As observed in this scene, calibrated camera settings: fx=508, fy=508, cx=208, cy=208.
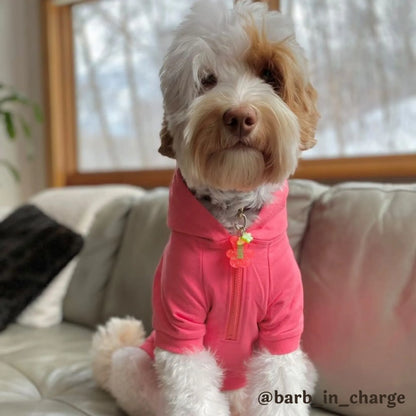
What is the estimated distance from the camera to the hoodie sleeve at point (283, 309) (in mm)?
1074

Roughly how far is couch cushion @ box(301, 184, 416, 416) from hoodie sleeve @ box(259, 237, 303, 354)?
206mm

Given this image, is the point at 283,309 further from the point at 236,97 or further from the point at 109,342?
the point at 109,342

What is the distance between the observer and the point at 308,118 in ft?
3.44

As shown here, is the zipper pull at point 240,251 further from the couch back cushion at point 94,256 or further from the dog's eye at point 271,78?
the couch back cushion at point 94,256

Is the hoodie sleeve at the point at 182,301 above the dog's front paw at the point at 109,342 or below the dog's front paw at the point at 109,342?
above

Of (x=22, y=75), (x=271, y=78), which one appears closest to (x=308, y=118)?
(x=271, y=78)

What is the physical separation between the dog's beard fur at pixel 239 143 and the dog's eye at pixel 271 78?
0.09ft

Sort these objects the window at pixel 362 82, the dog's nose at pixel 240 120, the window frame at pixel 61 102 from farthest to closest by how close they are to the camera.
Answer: the window frame at pixel 61 102
the window at pixel 362 82
the dog's nose at pixel 240 120

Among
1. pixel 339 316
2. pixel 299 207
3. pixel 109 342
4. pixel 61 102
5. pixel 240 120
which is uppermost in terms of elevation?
pixel 240 120

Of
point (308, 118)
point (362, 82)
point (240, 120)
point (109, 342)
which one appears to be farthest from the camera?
point (362, 82)

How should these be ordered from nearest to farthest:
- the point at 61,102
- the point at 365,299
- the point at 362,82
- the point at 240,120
Answer: the point at 240,120 → the point at 365,299 → the point at 362,82 → the point at 61,102

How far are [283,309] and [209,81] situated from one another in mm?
503

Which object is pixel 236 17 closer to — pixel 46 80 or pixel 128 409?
pixel 128 409

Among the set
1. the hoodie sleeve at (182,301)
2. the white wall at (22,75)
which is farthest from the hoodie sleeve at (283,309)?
the white wall at (22,75)
